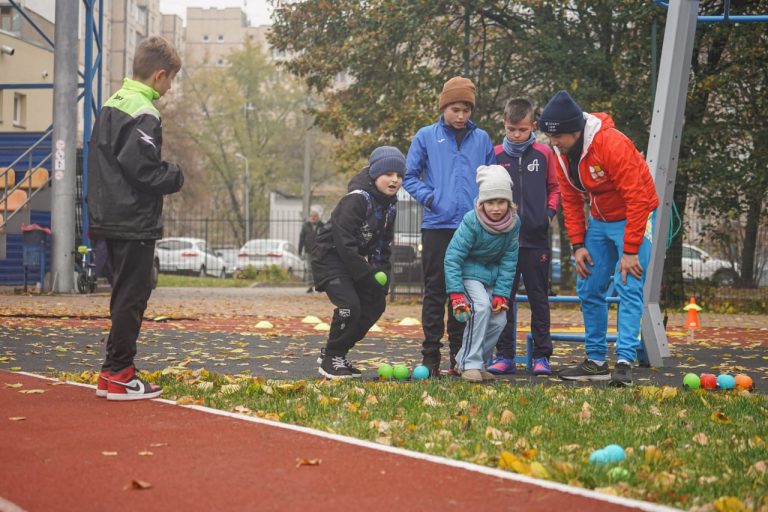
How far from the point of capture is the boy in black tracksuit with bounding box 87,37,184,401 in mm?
6797

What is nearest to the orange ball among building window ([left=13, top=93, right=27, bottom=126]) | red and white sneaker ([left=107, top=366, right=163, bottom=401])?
red and white sneaker ([left=107, top=366, right=163, bottom=401])

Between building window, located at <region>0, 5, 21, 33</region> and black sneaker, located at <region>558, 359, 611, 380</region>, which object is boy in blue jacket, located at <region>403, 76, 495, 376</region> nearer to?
black sneaker, located at <region>558, 359, 611, 380</region>

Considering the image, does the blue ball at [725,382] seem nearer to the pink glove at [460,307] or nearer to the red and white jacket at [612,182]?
the red and white jacket at [612,182]

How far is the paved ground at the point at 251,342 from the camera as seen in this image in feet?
30.5

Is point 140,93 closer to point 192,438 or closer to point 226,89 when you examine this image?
point 192,438

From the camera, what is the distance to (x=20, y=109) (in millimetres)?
31484

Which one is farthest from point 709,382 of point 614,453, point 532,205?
point 614,453

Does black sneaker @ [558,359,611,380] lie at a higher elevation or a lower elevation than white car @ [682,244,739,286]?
higher

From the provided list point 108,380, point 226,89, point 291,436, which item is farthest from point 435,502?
point 226,89

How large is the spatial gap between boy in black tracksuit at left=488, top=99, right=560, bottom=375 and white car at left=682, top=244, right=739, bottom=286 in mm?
15884

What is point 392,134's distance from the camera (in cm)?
2359

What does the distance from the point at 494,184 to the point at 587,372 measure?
1.69 metres

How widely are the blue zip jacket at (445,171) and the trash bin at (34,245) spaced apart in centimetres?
1581

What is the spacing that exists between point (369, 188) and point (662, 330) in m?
3.36
